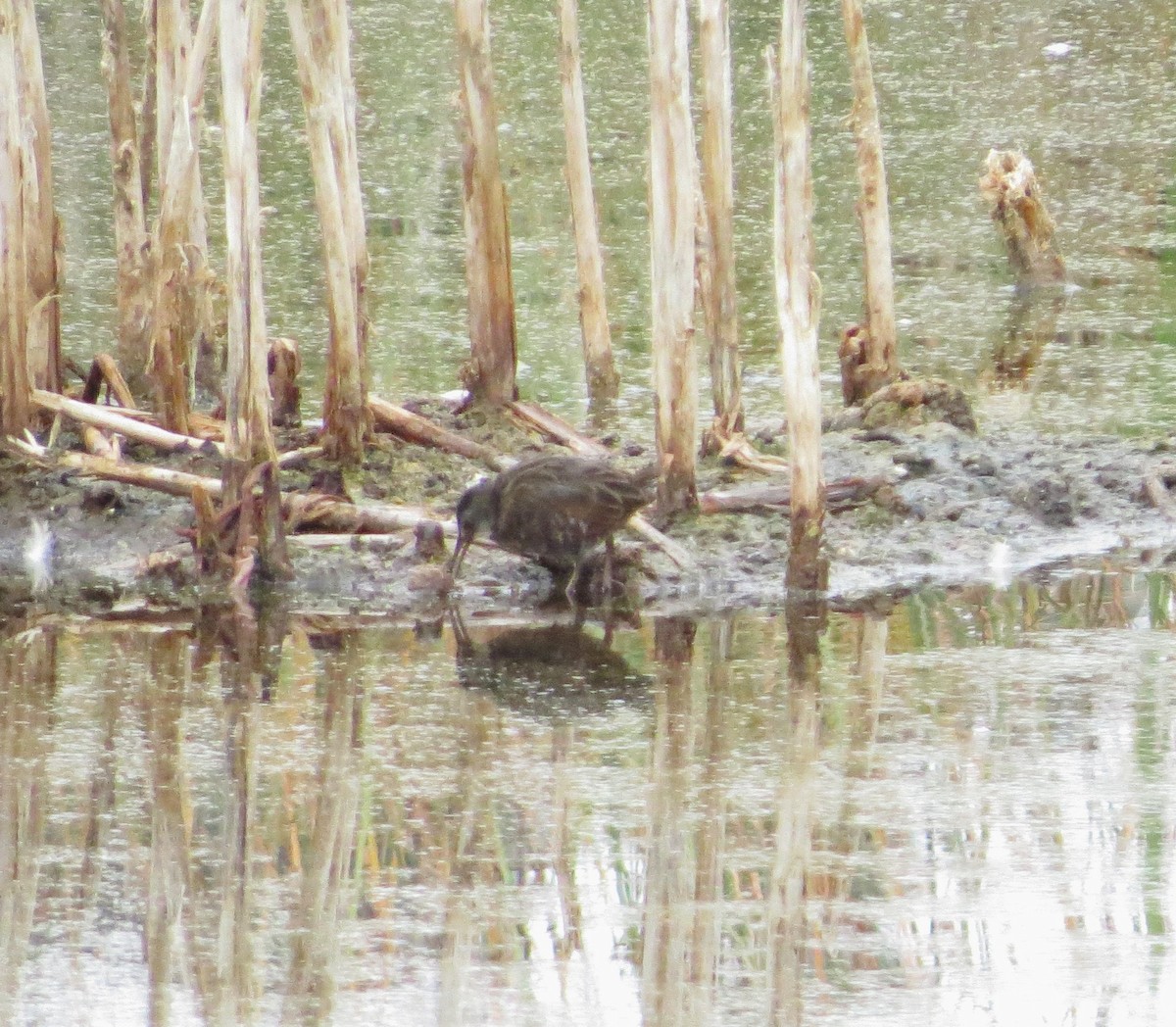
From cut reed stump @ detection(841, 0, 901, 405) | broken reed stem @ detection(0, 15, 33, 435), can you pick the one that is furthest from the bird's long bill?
cut reed stump @ detection(841, 0, 901, 405)

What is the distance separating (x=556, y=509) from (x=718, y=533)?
764 mm

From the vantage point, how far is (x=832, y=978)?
4.28 metres

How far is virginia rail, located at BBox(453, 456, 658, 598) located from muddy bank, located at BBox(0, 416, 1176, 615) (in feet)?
0.64

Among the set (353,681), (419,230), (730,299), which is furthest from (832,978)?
(419,230)

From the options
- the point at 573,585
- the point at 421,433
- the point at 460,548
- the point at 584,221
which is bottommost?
the point at 573,585

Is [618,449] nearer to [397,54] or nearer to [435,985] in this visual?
[435,985]

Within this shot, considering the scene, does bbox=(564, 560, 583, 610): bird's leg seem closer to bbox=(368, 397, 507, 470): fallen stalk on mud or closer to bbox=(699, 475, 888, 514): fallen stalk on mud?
bbox=(699, 475, 888, 514): fallen stalk on mud

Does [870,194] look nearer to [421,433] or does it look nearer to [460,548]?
[421,433]

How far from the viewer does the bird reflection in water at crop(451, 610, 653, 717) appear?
246 inches

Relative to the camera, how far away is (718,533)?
7.70 m

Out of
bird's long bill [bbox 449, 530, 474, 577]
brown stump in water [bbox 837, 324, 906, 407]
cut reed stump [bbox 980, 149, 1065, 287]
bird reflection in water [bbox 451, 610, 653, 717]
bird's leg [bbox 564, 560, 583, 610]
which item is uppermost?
cut reed stump [bbox 980, 149, 1065, 287]

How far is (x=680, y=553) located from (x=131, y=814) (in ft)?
8.62

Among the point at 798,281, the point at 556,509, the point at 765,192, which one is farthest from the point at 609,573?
the point at 765,192

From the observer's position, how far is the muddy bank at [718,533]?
747 centimetres
